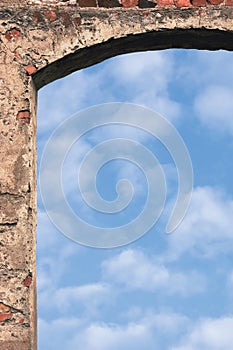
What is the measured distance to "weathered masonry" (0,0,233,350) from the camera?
3.88 m

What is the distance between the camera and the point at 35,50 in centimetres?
414

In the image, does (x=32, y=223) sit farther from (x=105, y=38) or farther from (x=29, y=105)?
(x=105, y=38)

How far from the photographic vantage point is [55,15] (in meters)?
4.21

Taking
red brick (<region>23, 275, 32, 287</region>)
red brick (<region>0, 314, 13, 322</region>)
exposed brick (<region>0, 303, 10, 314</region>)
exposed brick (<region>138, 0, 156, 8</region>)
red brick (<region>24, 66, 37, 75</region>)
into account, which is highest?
exposed brick (<region>138, 0, 156, 8</region>)

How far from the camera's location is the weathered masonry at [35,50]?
3.88 m

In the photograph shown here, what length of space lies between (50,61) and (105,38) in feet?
1.19

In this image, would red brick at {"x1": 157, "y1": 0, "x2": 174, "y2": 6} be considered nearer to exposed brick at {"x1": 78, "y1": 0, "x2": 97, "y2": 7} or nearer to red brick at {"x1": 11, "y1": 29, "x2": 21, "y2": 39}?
exposed brick at {"x1": 78, "y1": 0, "x2": 97, "y2": 7}

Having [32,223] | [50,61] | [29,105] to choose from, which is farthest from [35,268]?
[50,61]

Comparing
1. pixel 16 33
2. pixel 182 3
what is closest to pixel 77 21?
pixel 16 33

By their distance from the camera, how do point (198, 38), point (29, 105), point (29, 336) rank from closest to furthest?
point (29, 336) < point (29, 105) < point (198, 38)

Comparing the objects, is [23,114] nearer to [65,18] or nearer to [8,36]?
[8,36]

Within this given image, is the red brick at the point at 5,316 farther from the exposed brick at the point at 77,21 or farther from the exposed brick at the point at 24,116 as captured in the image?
the exposed brick at the point at 77,21

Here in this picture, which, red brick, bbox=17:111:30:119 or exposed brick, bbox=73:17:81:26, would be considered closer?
red brick, bbox=17:111:30:119

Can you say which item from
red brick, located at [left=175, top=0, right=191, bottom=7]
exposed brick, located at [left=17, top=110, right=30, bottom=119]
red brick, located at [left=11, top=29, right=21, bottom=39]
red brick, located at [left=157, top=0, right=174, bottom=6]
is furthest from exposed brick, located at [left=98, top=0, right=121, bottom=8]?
exposed brick, located at [left=17, top=110, right=30, bottom=119]
